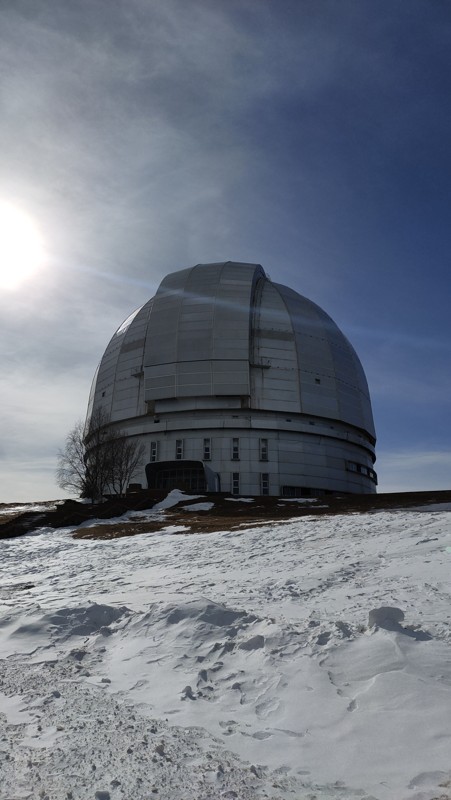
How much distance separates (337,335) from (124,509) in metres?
31.7

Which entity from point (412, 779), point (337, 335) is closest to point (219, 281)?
point (337, 335)

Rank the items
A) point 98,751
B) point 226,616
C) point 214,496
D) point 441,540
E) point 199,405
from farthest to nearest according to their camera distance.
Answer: point 199,405
point 214,496
point 441,540
point 226,616
point 98,751

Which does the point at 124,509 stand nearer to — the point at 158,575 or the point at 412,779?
the point at 158,575

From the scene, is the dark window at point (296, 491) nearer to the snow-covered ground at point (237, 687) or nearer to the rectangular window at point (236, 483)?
the rectangular window at point (236, 483)

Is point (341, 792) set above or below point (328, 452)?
below

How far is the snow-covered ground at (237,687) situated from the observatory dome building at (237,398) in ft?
104

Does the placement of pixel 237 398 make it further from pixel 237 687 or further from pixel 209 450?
pixel 237 687

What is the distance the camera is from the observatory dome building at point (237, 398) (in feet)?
139

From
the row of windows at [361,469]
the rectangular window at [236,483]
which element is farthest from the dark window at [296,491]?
the row of windows at [361,469]

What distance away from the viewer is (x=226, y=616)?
650 cm

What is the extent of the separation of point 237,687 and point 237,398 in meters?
38.8

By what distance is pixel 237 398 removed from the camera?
1710 inches

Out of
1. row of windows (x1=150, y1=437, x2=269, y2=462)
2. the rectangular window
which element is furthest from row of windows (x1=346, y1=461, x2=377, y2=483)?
the rectangular window

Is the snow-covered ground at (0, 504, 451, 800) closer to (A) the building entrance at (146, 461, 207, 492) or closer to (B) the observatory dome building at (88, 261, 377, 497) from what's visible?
(A) the building entrance at (146, 461, 207, 492)
